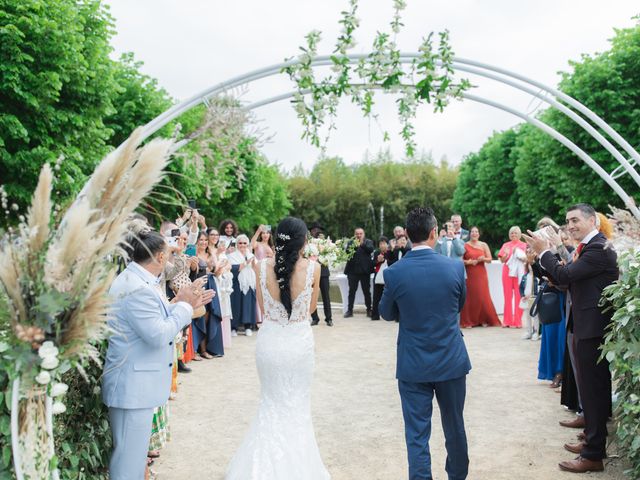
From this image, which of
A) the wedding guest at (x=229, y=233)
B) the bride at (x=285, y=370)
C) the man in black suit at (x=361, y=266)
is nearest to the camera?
the bride at (x=285, y=370)

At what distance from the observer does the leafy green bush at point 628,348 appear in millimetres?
4082

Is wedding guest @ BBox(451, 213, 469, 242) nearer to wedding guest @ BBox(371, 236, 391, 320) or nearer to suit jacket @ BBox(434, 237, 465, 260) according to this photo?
suit jacket @ BBox(434, 237, 465, 260)

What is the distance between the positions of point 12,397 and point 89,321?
0.47m

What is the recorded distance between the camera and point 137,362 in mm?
3496

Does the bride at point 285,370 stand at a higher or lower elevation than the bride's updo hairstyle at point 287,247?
lower

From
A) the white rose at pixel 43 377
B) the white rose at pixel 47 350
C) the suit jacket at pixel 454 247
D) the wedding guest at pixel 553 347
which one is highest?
the suit jacket at pixel 454 247

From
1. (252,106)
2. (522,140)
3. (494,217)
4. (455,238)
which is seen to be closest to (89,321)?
(252,106)

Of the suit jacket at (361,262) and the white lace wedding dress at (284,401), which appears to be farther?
the suit jacket at (361,262)

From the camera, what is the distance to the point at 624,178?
1817 centimetres

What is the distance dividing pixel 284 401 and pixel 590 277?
270 centimetres

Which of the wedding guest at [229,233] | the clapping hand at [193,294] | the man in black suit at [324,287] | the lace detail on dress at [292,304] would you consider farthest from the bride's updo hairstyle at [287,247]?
the man in black suit at [324,287]

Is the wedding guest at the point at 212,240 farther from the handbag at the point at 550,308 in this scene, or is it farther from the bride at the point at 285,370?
the handbag at the point at 550,308

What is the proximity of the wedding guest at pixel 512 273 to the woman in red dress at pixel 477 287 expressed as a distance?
0.31 meters

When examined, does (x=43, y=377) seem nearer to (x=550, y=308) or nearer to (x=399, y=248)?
(x=550, y=308)
